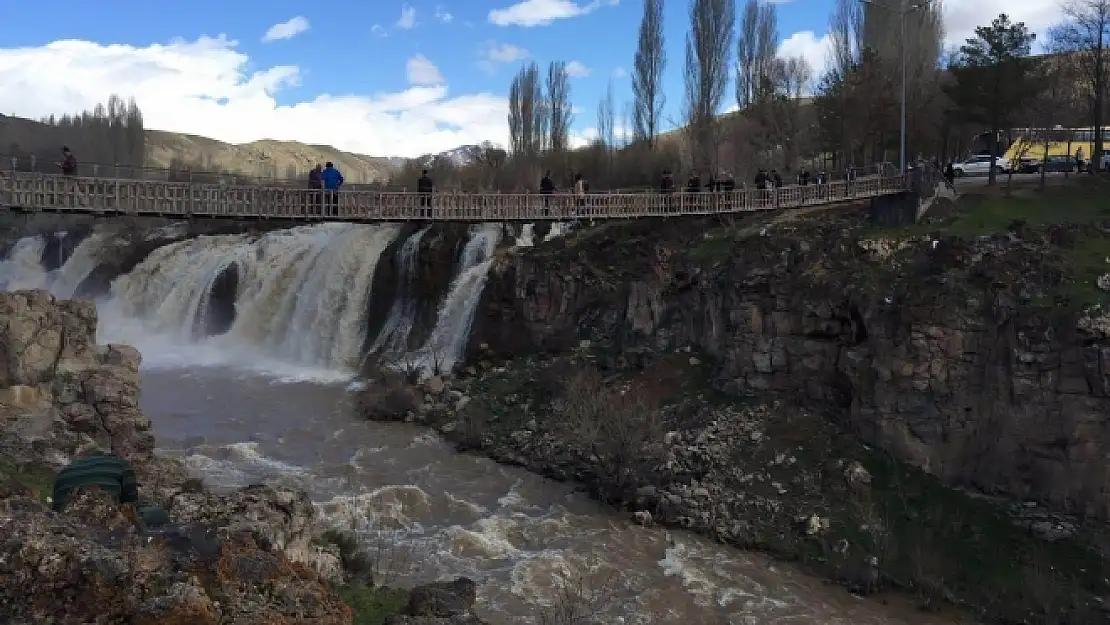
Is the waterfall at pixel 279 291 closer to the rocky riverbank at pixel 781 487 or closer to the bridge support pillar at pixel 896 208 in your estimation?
the rocky riverbank at pixel 781 487

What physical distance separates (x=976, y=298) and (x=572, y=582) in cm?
1280

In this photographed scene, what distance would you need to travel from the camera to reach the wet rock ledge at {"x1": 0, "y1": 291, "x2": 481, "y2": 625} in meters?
6.82

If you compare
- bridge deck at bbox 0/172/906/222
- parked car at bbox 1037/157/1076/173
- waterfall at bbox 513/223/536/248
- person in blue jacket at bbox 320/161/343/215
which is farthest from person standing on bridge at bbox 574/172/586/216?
parked car at bbox 1037/157/1076/173

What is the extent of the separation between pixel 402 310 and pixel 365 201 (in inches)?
512

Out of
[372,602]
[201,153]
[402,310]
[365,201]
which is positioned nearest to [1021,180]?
[365,201]

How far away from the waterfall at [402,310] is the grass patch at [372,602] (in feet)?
72.7

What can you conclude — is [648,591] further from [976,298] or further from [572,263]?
[572,263]

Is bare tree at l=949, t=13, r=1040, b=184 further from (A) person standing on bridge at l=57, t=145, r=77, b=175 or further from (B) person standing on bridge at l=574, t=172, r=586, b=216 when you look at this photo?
(A) person standing on bridge at l=57, t=145, r=77, b=175

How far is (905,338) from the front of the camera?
67.9ft

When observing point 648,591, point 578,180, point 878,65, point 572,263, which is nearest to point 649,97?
point 878,65

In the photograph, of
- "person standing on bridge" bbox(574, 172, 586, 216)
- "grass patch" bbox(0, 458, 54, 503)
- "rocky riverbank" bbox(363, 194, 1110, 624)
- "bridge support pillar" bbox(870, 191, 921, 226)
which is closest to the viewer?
"grass patch" bbox(0, 458, 54, 503)

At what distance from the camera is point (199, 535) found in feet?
26.9

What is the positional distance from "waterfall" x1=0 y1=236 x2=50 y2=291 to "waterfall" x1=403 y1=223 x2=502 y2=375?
103ft

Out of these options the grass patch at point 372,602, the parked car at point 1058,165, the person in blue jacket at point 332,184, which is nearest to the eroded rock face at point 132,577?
the grass patch at point 372,602
